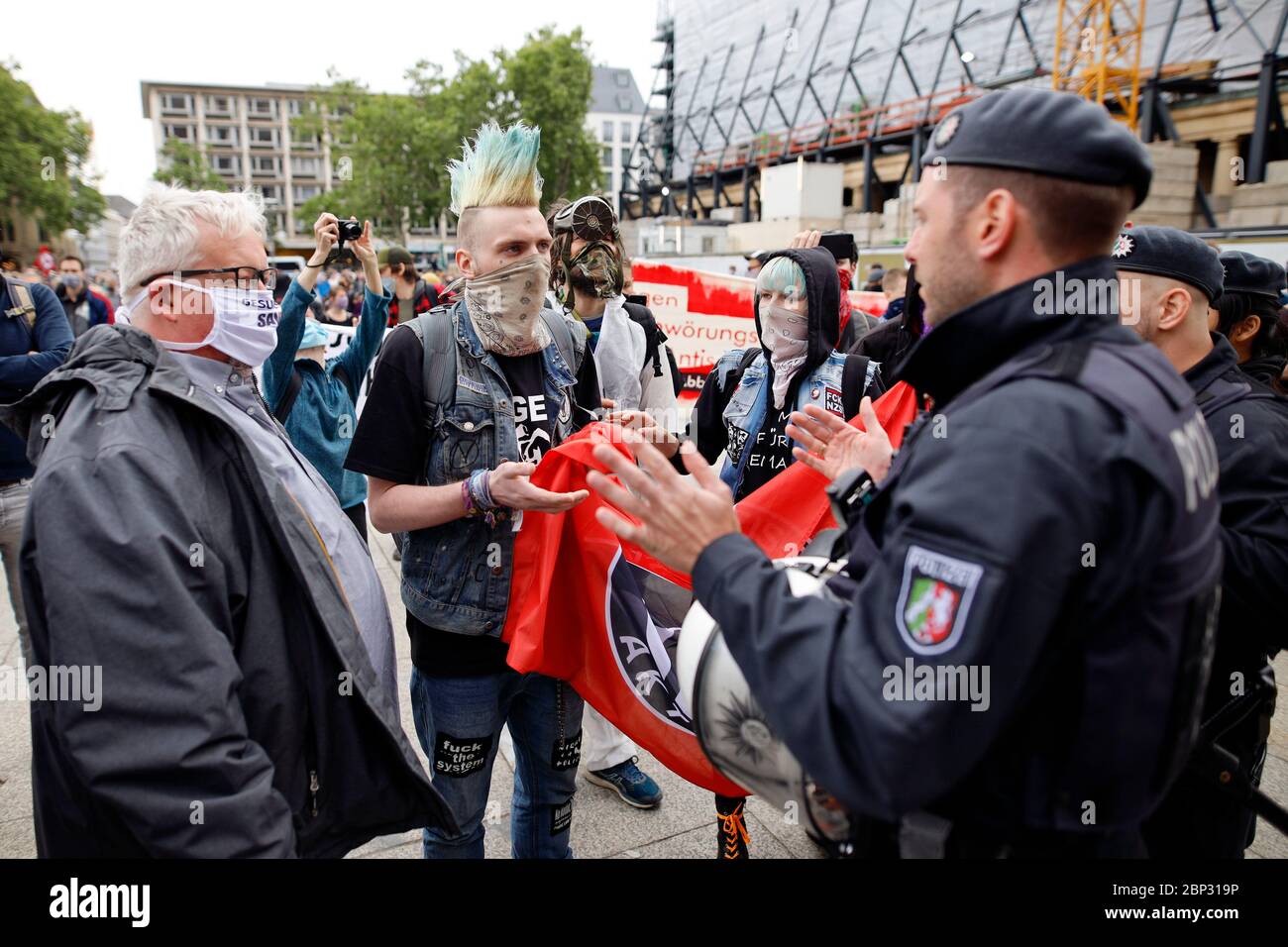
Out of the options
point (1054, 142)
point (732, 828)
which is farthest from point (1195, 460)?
point (732, 828)

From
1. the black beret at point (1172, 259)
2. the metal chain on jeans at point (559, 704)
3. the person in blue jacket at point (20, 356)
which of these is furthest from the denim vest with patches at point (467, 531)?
the person in blue jacket at point (20, 356)

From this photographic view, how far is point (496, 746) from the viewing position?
2475 millimetres

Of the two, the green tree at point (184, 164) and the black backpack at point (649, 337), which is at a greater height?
the green tree at point (184, 164)

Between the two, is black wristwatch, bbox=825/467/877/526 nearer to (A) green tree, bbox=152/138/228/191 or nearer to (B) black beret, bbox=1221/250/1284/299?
(B) black beret, bbox=1221/250/1284/299

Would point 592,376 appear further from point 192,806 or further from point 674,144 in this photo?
point 674,144

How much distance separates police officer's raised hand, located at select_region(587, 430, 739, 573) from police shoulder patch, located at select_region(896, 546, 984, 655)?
1.08 ft

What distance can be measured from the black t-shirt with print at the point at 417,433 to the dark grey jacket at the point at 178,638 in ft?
1.72

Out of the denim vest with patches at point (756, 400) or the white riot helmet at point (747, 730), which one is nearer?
the white riot helmet at point (747, 730)

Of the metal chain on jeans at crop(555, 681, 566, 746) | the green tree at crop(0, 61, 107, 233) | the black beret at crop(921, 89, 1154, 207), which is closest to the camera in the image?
the black beret at crop(921, 89, 1154, 207)

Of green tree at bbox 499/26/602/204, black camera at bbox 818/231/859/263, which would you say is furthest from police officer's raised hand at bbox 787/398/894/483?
green tree at bbox 499/26/602/204

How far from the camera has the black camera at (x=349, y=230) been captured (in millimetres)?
3594
